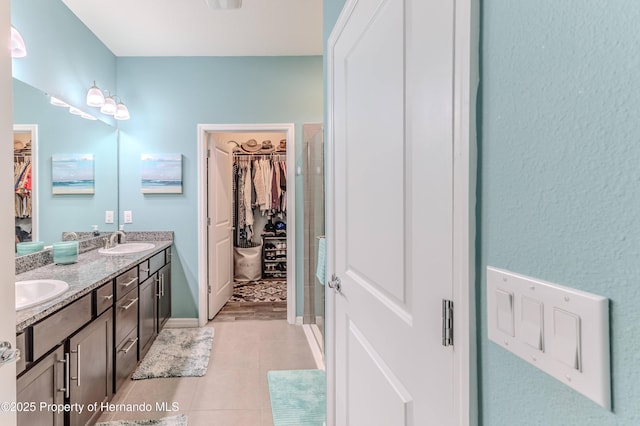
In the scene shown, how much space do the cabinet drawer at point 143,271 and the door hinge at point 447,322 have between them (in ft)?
7.73

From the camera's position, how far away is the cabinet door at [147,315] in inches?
95.8

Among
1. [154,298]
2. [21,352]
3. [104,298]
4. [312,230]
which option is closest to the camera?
[21,352]

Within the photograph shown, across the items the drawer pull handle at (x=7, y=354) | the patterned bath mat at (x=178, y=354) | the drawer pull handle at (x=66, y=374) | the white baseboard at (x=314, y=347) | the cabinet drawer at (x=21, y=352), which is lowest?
the white baseboard at (x=314, y=347)

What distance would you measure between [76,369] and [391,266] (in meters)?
1.62

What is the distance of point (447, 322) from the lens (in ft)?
1.99

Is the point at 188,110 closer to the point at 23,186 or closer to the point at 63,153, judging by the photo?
the point at 63,153

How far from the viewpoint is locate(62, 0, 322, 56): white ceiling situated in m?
2.41

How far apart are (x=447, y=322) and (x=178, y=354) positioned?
8.53 feet

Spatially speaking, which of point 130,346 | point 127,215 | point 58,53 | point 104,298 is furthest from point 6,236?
point 127,215

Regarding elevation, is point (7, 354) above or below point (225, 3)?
below

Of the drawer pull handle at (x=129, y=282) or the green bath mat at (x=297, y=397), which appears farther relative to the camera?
the drawer pull handle at (x=129, y=282)

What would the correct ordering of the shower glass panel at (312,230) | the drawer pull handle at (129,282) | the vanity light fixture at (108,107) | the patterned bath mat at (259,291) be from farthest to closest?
the patterned bath mat at (259,291), the shower glass panel at (312,230), the vanity light fixture at (108,107), the drawer pull handle at (129,282)

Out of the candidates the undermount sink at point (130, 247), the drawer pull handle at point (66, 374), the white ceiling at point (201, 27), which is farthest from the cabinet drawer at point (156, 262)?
the white ceiling at point (201, 27)

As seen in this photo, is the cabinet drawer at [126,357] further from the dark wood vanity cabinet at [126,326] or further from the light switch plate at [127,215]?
the light switch plate at [127,215]
